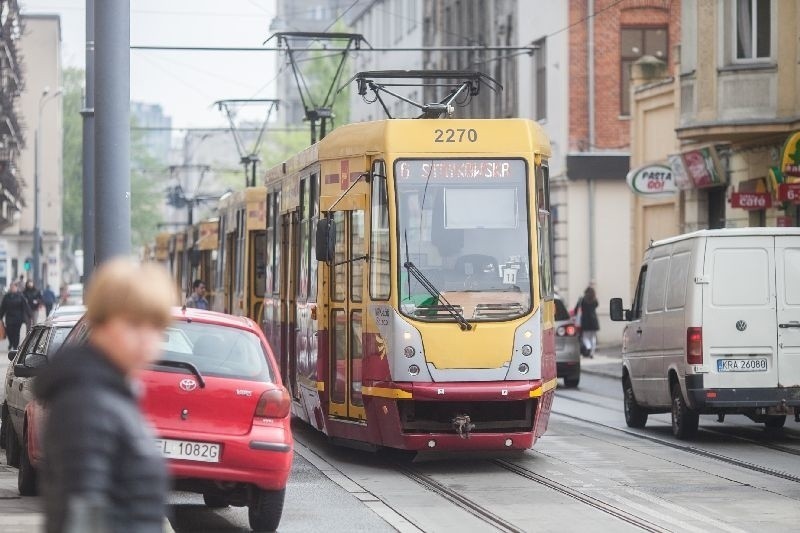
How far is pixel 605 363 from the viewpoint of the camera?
40156 millimetres

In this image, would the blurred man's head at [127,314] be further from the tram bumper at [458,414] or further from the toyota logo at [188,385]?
the tram bumper at [458,414]

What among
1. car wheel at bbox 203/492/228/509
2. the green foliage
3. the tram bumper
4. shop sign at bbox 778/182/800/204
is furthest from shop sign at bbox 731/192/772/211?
the green foliage

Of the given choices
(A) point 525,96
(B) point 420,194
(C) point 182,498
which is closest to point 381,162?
(B) point 420,194

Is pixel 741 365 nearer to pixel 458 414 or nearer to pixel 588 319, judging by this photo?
pixel 458 414

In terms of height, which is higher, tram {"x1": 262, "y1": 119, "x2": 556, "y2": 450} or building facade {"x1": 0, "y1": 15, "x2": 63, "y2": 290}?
building facade {"x1": 0, "y1": 15, "x2": 63, "y2": 290}

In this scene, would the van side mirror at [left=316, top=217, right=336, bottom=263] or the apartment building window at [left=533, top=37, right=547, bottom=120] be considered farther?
the apartment building window at [left=533, top=37, right=547, bottom=120]

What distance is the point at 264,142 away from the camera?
121312 mm

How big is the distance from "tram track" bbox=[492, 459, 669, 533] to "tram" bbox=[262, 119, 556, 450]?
40 centimetres

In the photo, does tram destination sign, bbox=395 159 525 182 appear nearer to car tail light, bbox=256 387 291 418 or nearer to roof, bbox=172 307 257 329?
roof, bbox=172 307 257 329

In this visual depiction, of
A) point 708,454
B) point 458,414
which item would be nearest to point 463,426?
point 458,414

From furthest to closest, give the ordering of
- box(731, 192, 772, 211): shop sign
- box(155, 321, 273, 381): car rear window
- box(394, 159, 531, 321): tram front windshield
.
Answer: box(731, 192, 772, 211): shop sign < box(394, 159, 531, 321): tram front windshield < box(155, 321, 273, 381): car rear window

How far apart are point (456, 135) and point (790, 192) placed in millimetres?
11427

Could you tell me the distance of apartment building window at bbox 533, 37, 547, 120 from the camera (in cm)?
4994

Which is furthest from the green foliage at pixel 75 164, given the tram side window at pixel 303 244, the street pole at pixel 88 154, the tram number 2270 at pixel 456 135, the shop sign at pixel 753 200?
the tram number 2270 at pixel 456 135
